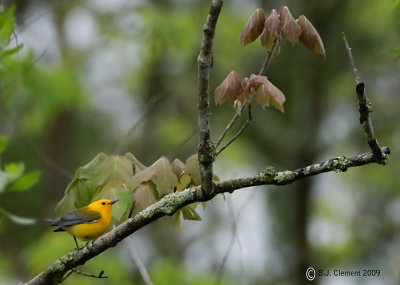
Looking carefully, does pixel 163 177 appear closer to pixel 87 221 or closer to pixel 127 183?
pixel 127 183

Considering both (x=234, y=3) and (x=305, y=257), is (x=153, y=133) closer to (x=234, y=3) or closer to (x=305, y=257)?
(x=234, y=3)

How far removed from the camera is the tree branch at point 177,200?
2.95 metres

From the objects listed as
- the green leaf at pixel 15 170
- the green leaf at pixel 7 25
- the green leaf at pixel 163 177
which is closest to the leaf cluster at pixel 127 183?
the green leaf at pixel 163 177

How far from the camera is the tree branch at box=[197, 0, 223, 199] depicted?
267 centimetres

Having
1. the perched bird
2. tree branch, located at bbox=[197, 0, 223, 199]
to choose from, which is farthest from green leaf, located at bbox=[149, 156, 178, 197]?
the perched bird

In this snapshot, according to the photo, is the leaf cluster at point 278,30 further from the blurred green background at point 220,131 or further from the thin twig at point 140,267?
the blurred green background at point 220,131

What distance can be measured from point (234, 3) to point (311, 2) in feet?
13.5

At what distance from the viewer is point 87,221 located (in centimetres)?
419

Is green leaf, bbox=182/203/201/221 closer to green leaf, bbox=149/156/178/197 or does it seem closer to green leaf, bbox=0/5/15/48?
green leaf, bbox=149/156/178/197

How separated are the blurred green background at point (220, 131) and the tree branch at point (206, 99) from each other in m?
4.99

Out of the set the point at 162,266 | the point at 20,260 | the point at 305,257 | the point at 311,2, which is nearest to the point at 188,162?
the point at 162,266

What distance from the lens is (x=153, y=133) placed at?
1238cm

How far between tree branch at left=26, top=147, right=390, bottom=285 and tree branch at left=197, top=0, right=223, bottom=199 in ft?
0.32

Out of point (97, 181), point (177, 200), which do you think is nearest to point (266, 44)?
point (177, 200)
